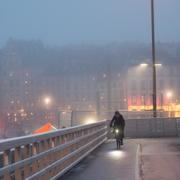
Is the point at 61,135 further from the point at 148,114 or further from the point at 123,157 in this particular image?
the point at 148,114

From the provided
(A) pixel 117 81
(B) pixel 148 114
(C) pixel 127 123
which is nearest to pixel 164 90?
(A) pixel 117 81

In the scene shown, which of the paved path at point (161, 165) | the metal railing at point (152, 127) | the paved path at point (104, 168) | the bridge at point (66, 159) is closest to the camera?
the bridge at point (66, 159)

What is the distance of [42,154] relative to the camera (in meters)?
12.0

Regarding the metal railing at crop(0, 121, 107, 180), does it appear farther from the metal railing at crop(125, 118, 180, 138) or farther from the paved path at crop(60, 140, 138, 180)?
the metal railing at crop(125, 118, 180, 138)

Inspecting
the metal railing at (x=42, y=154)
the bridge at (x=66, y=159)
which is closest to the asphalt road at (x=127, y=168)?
the bridge at (x=66, y=159)

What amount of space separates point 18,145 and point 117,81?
13336 centimetres

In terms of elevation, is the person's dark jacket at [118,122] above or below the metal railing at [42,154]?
above

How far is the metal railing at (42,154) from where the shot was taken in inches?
367

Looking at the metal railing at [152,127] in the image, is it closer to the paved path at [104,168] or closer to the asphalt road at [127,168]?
the asphalt road at [127,168]

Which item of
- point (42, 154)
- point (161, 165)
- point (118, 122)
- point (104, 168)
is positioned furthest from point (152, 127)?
point (42, 154)

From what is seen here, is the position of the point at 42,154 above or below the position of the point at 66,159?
above

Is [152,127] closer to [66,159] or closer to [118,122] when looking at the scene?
[118,122]

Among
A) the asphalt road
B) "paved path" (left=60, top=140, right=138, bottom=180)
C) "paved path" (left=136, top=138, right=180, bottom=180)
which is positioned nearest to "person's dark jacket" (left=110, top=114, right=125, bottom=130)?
"paved path" (left=136, top=138, right=180, bottom=180)

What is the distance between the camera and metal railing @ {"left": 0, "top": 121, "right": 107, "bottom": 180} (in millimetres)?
9328
